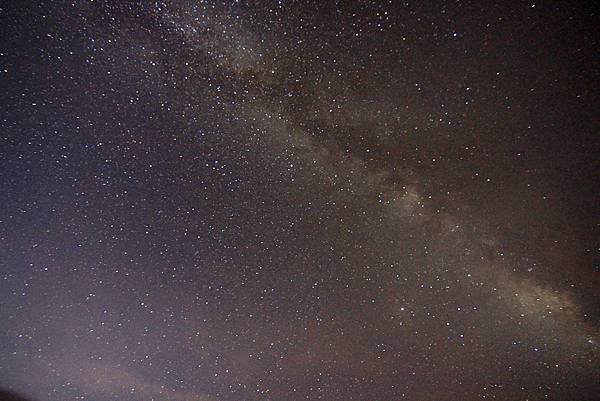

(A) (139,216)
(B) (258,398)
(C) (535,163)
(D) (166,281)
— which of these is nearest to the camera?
(C) (535,163)

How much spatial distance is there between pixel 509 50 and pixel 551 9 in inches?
7.3

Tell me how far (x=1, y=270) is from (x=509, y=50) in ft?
10.3

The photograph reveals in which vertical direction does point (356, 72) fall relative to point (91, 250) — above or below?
above

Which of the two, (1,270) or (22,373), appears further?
(22,373)

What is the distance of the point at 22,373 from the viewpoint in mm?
2514

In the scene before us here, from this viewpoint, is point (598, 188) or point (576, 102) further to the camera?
point (598, 188)

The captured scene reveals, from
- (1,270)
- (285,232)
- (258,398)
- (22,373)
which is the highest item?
(285,232)

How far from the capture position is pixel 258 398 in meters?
2.40

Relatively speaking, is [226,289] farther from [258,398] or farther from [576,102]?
[576,102]

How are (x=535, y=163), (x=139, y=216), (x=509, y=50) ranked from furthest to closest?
(x=139, y=216) → (x=535, y=163) → (x=509, y=50)

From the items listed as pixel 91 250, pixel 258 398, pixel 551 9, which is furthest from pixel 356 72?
pixel 258 398

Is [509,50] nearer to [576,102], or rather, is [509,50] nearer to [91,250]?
[576,102]

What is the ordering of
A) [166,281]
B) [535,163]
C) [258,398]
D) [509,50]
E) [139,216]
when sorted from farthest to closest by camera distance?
1. [258,398]
2. [166,281]
3. [139,216]
4. [535,163]
5. [509,50]

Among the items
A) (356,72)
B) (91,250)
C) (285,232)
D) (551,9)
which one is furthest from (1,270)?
(551,9)
